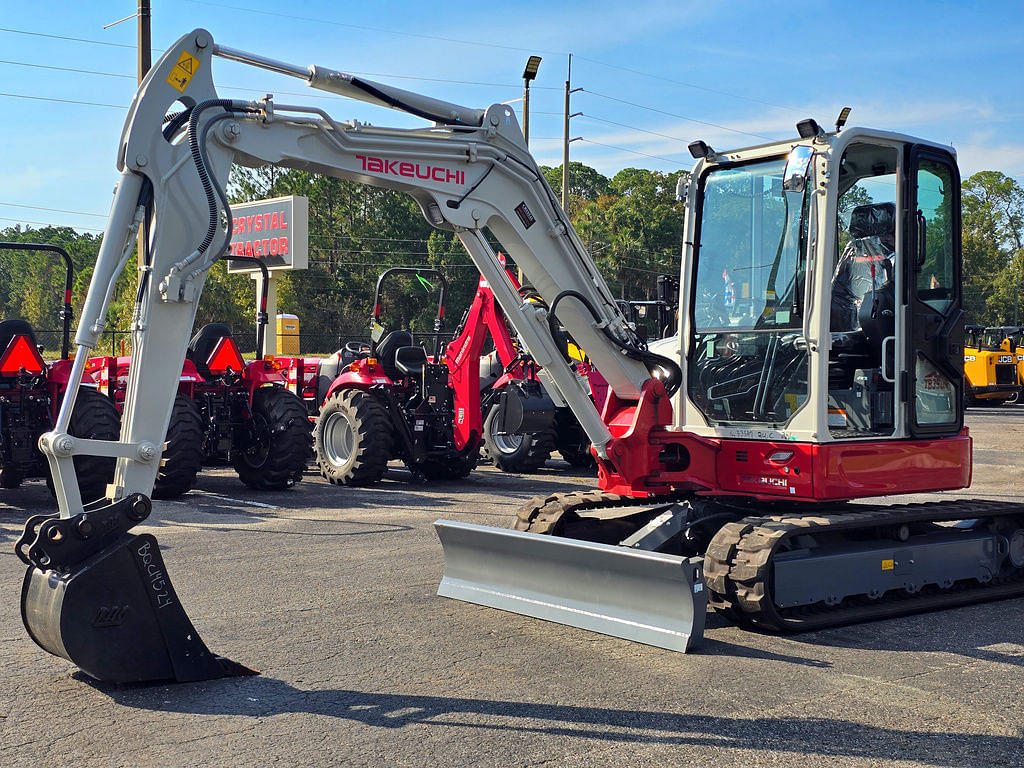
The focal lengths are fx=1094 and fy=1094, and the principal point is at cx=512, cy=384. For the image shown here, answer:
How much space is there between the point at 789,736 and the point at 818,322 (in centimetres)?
301

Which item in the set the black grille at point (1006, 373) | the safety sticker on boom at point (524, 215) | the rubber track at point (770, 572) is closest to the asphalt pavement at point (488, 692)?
the rubber track at point (770, 572)

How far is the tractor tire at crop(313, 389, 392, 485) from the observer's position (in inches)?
525

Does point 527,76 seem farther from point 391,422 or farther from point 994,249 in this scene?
point 994,249

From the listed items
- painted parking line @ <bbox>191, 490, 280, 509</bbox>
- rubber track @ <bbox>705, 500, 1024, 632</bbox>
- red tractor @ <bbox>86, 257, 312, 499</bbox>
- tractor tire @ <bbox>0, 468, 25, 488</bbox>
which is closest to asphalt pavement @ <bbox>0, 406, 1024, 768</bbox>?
rubber track @ <bbox>705, 500, 1024, 632</bbox>

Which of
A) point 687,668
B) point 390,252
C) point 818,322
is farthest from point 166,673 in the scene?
point 390,252

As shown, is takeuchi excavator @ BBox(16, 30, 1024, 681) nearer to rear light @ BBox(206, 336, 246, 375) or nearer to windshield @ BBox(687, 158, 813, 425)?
windshield @ BBox(687, 158, 813, 425)

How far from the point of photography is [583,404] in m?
7.35

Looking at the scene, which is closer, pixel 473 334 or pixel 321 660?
pixel 321 660

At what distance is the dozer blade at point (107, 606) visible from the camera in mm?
5199

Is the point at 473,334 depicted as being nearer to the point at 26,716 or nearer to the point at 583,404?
the point at 583,404

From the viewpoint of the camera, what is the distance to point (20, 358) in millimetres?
11820

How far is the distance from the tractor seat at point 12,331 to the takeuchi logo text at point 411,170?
710 centimetres

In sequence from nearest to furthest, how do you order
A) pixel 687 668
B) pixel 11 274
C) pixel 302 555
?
pixel 687 668
pixel 302 555
pixel 11 274

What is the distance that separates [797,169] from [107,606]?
188 inches
